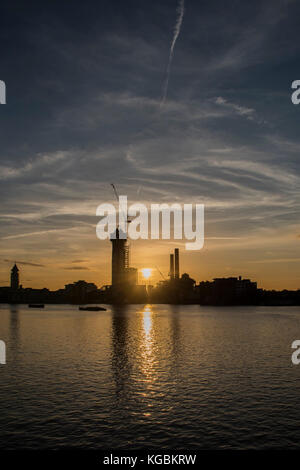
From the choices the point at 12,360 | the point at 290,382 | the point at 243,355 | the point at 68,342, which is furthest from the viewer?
the point at 68,342

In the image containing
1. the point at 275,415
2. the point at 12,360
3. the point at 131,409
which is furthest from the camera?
the point at 12,360

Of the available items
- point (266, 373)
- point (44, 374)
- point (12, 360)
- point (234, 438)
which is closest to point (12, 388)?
point (44, 374)

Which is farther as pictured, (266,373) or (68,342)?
(68,342)

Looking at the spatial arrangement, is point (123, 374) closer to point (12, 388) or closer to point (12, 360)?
point (12, 388)

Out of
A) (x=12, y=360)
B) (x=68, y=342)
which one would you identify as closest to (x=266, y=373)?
(x=12, y=360)

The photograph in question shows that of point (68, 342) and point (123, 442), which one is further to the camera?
point (68, 342)

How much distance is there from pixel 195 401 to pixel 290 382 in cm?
1579

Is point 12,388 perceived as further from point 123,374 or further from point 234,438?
point 234,438

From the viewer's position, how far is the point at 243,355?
233 feet

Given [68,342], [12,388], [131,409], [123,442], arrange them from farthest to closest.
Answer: [68,342], [12,388], [131,409], [123,442]

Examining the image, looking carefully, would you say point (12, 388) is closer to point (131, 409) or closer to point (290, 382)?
point (131, 409)
